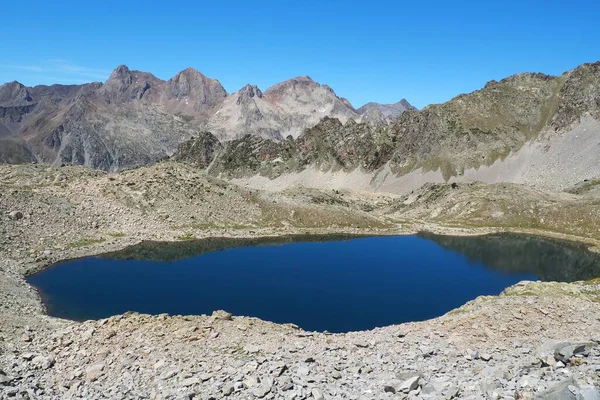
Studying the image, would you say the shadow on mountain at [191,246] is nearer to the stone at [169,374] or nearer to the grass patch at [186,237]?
the grass patch at [186,237]

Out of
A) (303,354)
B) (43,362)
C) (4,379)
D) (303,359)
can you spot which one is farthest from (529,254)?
(4,379)

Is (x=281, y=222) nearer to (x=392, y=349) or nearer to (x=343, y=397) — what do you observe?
(x=392, y=349)

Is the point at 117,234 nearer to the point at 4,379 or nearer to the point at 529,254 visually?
the point at 4,379

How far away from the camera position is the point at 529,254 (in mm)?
90688

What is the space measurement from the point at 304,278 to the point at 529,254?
52.1 metres

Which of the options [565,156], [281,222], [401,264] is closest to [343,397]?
[401,264]

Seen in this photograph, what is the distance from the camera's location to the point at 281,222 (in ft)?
345

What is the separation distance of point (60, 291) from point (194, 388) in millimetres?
40448

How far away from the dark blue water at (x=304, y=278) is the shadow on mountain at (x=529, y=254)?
0.25 m

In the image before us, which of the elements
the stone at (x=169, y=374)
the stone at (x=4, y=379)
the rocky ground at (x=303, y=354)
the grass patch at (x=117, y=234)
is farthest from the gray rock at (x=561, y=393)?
the grass patch at (x=117, y=234)

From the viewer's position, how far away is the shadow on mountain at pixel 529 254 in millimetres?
76562

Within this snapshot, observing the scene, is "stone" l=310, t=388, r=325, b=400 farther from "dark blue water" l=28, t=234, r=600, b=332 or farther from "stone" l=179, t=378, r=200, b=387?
"dark blue water" l=28, t=234, r=600, b=332

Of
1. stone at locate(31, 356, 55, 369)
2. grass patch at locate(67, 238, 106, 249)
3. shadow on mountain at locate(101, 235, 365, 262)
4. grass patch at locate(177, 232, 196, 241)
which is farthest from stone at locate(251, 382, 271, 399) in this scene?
grass patch at locate(177, 232, 196, 241)

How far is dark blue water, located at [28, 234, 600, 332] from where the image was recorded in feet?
165
